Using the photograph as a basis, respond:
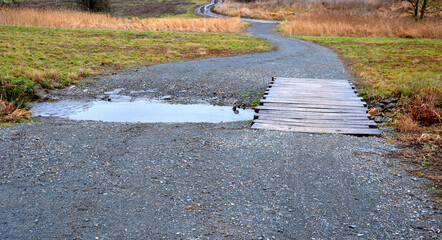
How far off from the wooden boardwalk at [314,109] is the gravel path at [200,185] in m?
0.53

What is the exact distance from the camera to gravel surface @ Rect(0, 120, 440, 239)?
3.77m

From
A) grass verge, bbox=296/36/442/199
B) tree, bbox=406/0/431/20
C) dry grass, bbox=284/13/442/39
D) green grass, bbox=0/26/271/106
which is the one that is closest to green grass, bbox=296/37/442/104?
grass verge, bbox=296/36/442/199

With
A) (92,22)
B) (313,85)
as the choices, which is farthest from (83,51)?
(92,22)

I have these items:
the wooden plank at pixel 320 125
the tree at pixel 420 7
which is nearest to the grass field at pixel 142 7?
the tree at pixel 420 7

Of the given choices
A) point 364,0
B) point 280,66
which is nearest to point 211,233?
point 280,66

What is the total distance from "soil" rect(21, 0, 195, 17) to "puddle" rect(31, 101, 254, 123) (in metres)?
37.0

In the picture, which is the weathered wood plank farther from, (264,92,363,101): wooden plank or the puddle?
(264,92,363,101): wooden plank

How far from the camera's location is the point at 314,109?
8.13 m

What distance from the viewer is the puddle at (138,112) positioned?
837 cm

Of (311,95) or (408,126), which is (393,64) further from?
(408,126)

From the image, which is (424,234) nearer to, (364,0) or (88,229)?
(88,229)

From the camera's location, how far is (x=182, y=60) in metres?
15.2

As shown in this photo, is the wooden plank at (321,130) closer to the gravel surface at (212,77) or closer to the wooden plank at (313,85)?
the gravel surface at (212,77)

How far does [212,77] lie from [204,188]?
25.1 ft
